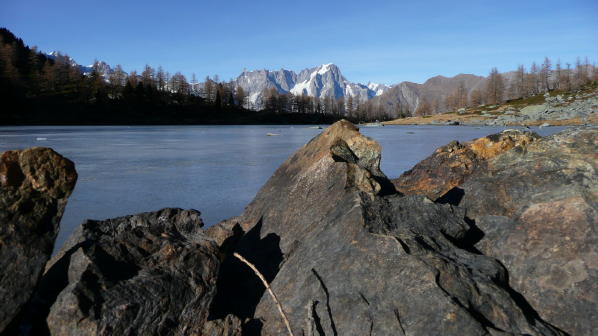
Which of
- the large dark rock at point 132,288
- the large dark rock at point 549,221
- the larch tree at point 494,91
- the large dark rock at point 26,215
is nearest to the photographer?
the large dark rock at point 132,288

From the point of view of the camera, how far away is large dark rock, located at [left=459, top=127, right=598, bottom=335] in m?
3.54

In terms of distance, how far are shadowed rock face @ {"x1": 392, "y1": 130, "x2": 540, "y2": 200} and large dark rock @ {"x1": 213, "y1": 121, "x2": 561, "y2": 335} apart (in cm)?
219

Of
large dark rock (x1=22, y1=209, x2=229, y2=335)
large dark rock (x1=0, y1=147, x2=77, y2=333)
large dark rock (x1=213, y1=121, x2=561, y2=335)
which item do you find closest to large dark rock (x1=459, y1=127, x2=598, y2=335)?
large dark rock (x1=213, y1=121, x2=561, y2=335)

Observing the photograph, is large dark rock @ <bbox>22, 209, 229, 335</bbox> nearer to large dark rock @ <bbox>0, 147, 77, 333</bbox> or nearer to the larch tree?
large dark rock @ <bbox>0, 147, 77, 333</bbox>

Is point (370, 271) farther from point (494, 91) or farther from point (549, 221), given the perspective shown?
point (494, 91)

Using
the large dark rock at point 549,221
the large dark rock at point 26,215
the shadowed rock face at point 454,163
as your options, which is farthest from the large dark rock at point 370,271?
the shadowed rock face at point 454,163

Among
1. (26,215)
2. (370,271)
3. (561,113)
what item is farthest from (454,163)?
(561,113)

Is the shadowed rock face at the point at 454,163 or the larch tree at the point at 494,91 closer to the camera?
the shadowed rock face at the point at 454,163

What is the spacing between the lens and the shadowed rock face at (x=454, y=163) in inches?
278

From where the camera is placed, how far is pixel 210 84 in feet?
549

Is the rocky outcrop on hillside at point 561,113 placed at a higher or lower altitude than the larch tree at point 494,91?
lower

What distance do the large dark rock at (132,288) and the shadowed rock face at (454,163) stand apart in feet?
14.9

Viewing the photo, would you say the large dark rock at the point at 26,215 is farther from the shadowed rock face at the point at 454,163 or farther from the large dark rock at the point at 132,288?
the shadowed rock face at the point at 454,163

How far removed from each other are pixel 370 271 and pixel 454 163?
4.48 m
